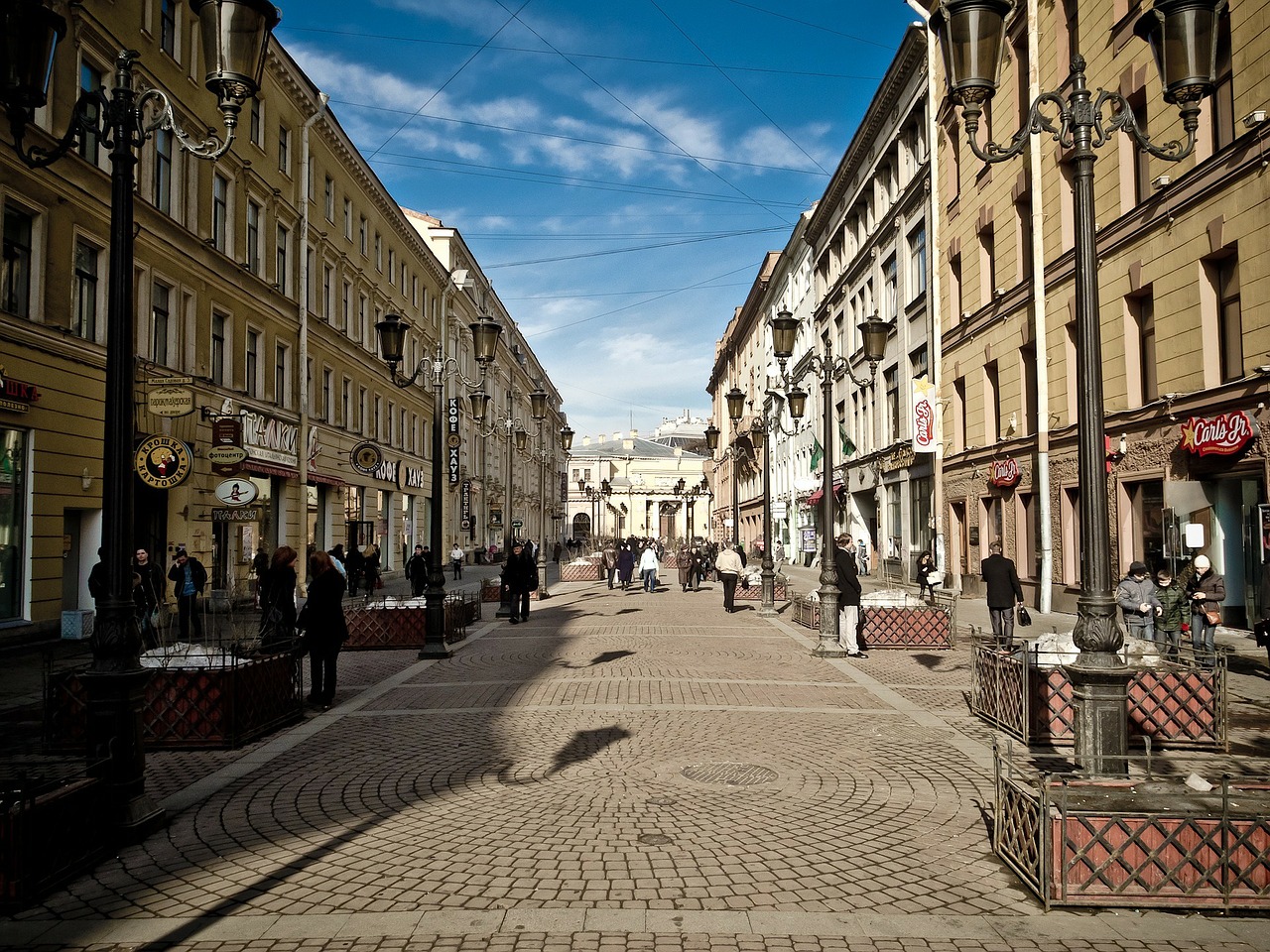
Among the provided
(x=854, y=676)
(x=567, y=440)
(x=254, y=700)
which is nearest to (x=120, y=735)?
(x=254, y=700)

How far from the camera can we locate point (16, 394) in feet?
51.2

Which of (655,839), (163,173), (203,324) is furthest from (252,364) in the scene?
(655,839)

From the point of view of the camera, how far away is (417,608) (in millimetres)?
16500

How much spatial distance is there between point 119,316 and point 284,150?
2539cm

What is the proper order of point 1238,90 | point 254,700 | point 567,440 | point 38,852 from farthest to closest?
point 567,440, point 1238,90, point 254,700, point 38,852

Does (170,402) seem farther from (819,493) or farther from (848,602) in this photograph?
(819,493)

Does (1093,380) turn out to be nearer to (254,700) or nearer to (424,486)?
(254,700)

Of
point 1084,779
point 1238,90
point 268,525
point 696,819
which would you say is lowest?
point 696,819

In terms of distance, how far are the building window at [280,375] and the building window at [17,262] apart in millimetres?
11180

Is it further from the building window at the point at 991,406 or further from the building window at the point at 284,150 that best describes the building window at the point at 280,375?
the building window at the point at 991,406

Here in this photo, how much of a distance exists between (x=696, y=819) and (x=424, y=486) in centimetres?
4180

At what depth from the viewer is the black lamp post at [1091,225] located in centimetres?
568

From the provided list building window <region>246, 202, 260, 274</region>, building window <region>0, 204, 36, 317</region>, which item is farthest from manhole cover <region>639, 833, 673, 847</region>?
building window <region>246, 202, 260, 274</region>

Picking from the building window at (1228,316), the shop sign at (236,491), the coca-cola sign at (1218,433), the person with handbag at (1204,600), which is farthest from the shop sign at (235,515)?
the building window at (1228,316)
